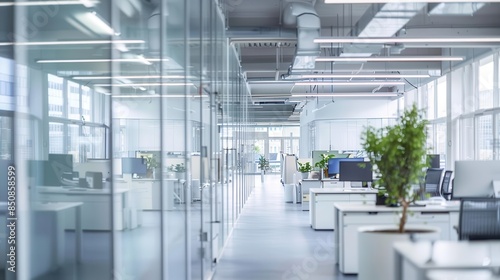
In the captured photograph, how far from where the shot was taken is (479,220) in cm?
453

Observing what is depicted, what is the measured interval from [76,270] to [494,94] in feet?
29.8

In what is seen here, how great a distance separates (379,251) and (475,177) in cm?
216

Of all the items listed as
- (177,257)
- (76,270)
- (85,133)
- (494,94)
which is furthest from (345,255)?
(494,94)

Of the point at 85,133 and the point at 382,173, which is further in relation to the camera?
the point at 85,133

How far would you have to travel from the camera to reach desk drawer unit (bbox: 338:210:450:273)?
19.9 ft

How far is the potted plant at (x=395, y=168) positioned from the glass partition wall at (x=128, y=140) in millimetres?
1615

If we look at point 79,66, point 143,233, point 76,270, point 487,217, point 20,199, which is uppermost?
point 79,66

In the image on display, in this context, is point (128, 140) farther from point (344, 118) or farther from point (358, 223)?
point (344, 118)

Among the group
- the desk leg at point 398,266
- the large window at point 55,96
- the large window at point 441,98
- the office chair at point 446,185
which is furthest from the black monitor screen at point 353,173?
the large window at point 441,98

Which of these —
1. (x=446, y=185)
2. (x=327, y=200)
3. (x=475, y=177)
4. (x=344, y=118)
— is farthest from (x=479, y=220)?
(x=344, y=118)

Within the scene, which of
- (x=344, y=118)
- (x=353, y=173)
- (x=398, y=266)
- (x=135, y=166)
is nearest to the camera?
(x=398, y=266)

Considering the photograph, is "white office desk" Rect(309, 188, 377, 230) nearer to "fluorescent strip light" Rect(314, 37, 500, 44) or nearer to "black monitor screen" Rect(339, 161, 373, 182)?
"black monitor screen" Rect(339, 161, 373, 182)

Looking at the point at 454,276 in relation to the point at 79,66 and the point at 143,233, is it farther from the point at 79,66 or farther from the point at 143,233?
the point at 79,66

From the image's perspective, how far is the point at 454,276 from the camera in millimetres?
2906
